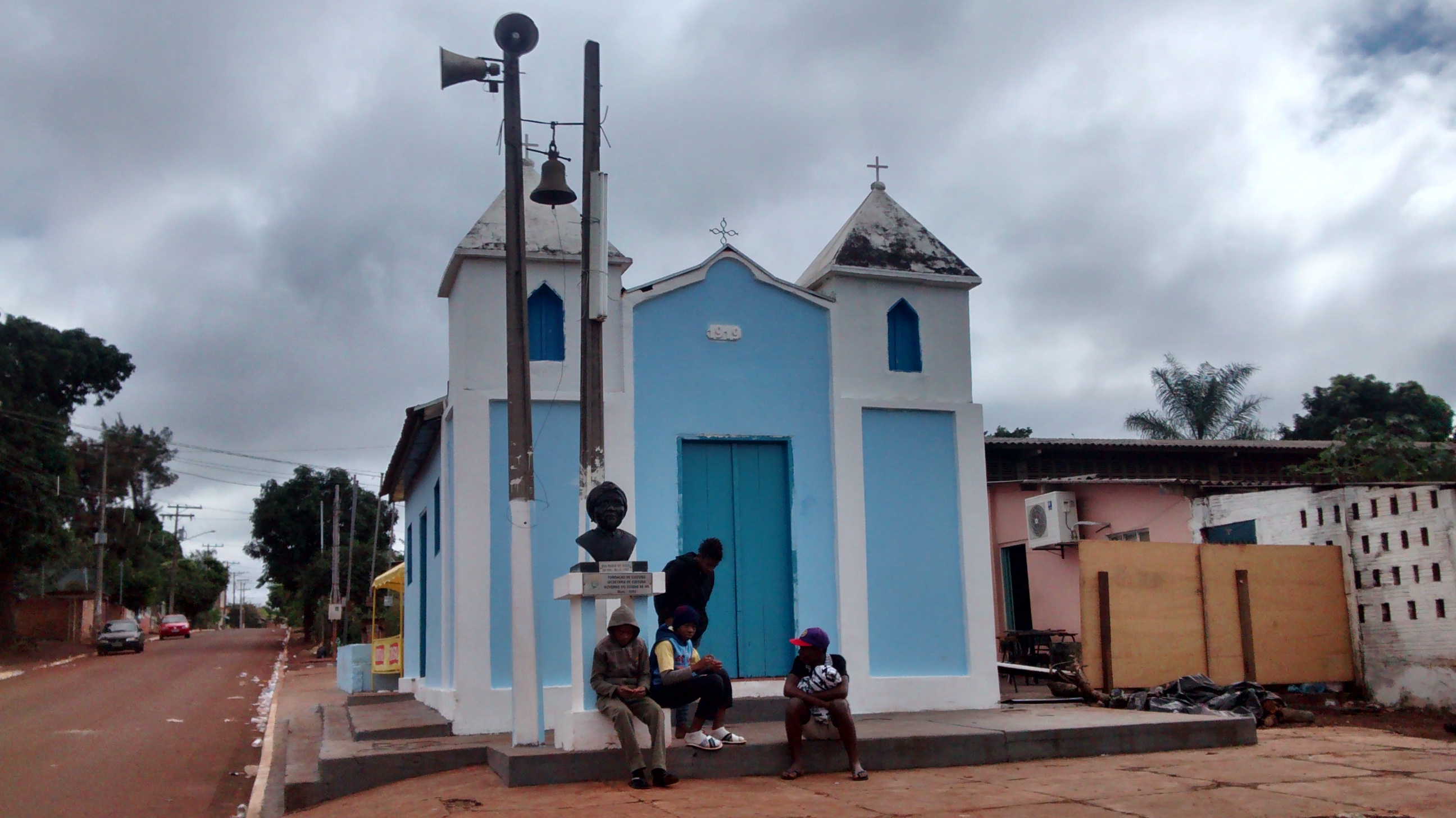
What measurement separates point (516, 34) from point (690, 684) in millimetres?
5098

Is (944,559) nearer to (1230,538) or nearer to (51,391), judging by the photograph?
(1230,538)

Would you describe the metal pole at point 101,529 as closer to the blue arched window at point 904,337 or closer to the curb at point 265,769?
the curb at point 265,769

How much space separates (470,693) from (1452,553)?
968 centimetres

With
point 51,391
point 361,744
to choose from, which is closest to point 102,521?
point 51,391

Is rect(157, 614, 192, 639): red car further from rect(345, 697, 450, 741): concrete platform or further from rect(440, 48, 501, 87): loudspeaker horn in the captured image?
rect(440, 48, 501, 87): loudspeaker horn

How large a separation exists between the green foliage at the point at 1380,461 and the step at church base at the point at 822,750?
23.4ft

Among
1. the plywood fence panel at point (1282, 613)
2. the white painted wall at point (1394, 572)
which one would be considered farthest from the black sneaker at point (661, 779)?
the white painted wall at point (1394, 572)

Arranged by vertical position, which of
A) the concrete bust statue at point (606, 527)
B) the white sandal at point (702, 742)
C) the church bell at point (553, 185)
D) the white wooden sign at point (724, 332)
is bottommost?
the white sandal at point (702, 742)

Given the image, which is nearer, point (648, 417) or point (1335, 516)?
point (648, 417)

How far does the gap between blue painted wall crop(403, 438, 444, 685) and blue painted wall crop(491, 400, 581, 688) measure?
4.26 ft

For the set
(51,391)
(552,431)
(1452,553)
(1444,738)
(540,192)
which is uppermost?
(51,391)

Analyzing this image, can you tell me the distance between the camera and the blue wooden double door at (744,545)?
34.7 feet

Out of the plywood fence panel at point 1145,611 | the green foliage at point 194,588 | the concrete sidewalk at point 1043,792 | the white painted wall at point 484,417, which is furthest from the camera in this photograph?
the green foliage at point 194,588

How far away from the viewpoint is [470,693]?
382 inches
